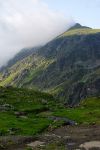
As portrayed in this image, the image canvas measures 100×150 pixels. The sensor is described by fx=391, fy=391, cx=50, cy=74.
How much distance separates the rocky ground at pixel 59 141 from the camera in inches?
2201

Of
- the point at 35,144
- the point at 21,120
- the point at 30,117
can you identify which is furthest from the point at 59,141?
the point at 30,117

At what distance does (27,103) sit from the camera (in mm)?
125188

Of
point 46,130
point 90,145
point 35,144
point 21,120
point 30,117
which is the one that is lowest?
point 90,145

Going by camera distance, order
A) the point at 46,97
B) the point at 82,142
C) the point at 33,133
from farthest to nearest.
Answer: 1. the point at 46,97
2. the point at 33,133
3. the point at 82,142

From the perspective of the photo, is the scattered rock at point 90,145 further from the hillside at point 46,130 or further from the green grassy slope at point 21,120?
the green grassy slope at point 21,120

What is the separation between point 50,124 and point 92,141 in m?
22.6

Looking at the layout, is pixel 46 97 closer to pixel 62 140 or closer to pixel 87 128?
pixel 87 128

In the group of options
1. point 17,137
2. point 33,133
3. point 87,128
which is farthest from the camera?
point 87,128

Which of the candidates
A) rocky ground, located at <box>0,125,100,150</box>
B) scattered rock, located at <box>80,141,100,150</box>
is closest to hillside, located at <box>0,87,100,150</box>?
rocky ground, located at <box>0,125,100,150</box>

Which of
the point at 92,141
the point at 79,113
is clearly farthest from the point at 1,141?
the point at 79,113

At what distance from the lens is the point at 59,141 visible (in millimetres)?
60500

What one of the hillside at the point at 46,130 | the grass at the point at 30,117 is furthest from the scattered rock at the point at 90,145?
the grass at the point at 30,117

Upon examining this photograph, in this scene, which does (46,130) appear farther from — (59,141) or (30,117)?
(30,117)

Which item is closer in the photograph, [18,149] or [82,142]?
[18,149]
